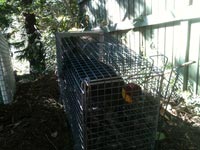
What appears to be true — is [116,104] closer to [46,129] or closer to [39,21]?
[46,129]

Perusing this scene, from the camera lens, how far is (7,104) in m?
3.18

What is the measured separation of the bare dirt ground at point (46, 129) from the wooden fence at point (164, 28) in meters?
0.67

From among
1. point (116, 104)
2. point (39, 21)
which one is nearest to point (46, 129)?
point (116, 104)

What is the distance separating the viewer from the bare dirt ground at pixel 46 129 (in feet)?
7.50

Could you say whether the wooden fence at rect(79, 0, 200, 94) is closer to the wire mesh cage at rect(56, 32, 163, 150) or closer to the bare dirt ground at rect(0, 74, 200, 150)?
the bare dirt ground at rect(0, 74, 200, 150)

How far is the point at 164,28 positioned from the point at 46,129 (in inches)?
83.2

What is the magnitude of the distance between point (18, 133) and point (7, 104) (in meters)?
0.81

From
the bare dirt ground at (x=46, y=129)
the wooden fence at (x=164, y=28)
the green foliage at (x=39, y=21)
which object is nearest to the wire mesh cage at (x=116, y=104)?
the bare dirt ground at (x=46, y=129)

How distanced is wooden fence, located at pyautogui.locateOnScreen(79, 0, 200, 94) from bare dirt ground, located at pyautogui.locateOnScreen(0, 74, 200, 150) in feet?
2.20

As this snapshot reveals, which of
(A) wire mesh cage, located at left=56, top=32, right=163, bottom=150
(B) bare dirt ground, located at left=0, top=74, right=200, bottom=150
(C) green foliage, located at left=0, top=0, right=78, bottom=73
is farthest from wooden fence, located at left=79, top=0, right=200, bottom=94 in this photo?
(C) green foliage, located at left=0, top=0, right=78, bottom=73

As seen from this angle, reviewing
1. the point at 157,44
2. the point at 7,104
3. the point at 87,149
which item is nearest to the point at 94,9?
the point at 157,44

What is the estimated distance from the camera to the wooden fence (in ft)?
8.88

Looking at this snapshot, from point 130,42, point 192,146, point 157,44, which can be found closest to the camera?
point 192,146

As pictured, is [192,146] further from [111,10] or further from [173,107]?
[111,10]
